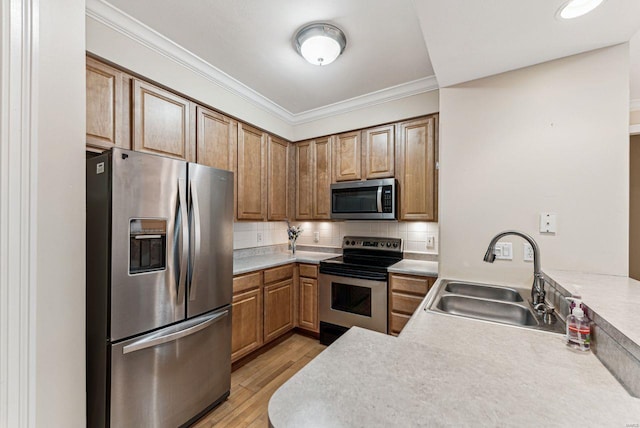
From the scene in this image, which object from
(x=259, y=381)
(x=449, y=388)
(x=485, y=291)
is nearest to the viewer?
(x=449, y=388)

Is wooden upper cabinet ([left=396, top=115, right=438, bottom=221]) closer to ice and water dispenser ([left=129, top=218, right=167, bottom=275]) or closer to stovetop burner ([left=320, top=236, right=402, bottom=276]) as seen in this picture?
stovetop burner ([left=320, top=236, right=402, bottom=276])

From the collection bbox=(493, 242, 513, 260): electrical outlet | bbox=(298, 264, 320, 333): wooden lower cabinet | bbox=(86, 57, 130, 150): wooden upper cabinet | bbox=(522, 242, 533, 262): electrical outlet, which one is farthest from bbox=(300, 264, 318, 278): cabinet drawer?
bbox=(86, 57, 130, 150): wooden upper cabinet

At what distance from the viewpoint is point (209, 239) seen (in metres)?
1.77

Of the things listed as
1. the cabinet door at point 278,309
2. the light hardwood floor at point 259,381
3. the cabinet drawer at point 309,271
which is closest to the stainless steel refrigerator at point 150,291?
A: the light hardwood floor at point 259,381

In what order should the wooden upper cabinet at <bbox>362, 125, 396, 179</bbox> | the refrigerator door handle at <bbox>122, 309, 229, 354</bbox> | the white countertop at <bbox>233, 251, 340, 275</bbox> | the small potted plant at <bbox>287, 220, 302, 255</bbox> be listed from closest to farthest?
the refrigerator door handle at <bbox>122, 309, 229, 354</bbox> → the white countertop at <bbox>233, 251, 340, 275</bbox> → the wooden upper cabinet at <bbox>362, 125, 396, 179</bbox> → the small potted plant at <bbox>287, 220, 302, 255</bbox>

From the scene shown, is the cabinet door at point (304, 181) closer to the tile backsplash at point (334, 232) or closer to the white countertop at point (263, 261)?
the tile backsplash at point (334, 232)

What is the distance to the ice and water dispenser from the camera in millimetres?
1391

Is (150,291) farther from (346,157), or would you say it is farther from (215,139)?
(346,157)

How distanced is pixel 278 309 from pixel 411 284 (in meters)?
1.31

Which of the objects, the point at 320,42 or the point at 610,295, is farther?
the point at 320,42

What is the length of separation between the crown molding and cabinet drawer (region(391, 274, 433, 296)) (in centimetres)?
174

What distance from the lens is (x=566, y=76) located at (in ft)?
5.17

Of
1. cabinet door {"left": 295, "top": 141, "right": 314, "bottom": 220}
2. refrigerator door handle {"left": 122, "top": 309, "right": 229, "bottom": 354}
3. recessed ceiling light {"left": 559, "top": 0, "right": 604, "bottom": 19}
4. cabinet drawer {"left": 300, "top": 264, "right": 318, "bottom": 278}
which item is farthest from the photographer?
cabinet door {"left": 295, "top": 141, "right": 314, "bottom": 220}

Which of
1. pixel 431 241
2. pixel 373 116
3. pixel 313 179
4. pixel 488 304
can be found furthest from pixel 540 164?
pixel 313 179
